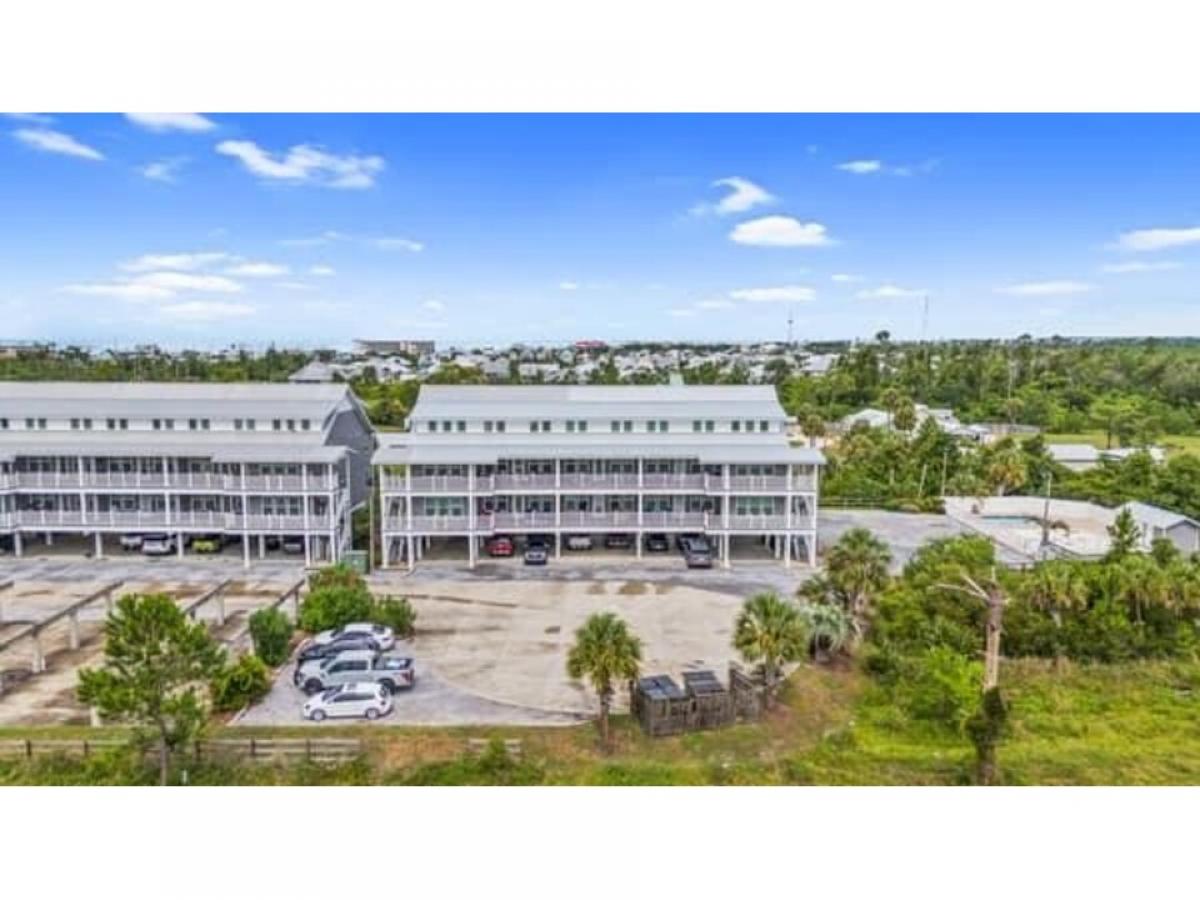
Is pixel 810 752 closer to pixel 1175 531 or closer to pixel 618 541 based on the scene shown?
pixel 618 541

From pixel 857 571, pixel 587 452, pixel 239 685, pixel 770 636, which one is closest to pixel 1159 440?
pixel 587 452

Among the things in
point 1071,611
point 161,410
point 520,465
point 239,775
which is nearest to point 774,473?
point 520,465

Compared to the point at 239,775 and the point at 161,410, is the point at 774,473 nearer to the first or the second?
the point at 239,775

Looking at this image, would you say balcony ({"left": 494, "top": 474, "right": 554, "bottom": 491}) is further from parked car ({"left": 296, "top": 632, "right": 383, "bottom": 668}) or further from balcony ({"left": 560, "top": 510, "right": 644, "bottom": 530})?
parked car ({"left": 296, "top": 632, "right": 383, "bottom": 668})

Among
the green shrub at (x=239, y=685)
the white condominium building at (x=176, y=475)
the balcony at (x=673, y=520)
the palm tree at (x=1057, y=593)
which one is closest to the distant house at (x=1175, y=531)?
the palm tree at (x=1057, y=593)

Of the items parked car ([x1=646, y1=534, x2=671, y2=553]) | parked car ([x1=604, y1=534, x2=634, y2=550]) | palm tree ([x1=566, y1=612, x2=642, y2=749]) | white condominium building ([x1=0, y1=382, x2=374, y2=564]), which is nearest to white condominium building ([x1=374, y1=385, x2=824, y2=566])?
parked car ([x1=646, y1=534, x2=671, y2=553])
